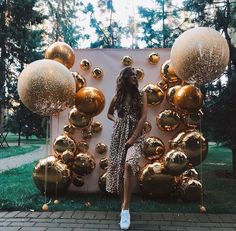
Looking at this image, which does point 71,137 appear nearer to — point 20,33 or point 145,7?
point 145,7

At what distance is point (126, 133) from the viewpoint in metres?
4.45

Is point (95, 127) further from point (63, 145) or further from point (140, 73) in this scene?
point (140, 73)

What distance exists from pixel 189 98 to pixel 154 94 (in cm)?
59

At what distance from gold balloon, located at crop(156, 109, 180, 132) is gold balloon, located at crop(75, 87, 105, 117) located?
0.85 meters

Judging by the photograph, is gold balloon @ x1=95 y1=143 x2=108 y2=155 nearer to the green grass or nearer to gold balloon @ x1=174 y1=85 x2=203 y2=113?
the green grass

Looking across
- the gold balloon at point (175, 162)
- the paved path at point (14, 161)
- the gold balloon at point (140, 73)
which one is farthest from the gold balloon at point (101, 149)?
the paved path at point (14, 161)

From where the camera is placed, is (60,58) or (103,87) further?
(103,87)

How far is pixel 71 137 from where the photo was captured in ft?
19.2

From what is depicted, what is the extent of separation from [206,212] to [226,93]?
3.01 meters

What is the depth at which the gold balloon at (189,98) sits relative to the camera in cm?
514

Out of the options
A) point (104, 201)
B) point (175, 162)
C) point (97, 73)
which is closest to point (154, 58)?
point (97, 73)

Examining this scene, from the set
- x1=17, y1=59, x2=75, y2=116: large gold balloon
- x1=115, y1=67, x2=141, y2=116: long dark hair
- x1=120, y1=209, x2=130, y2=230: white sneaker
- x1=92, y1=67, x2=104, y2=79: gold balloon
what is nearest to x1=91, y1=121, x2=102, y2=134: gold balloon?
x1=92, y1=67, x2=104, y2=79: gold balloon

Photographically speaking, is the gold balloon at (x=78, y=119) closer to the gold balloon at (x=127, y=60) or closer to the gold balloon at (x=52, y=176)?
the gold balloon at (x=52, y=176)

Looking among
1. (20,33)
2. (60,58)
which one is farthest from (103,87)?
(20,33)
